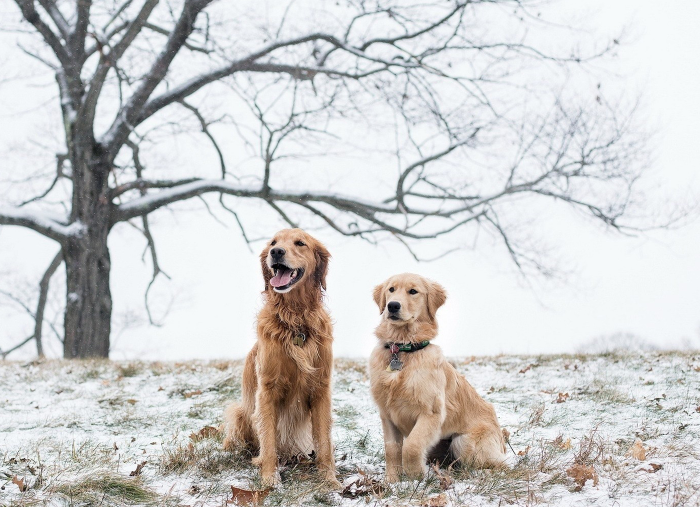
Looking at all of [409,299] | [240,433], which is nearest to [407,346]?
[409,299]

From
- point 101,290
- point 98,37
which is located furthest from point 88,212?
point 98,37

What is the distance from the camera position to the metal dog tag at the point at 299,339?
169 inches

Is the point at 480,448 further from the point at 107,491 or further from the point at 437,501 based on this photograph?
the point at 107,491

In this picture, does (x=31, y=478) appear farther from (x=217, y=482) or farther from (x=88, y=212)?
(x=88, y=212)

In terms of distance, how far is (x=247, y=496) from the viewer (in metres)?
3.65

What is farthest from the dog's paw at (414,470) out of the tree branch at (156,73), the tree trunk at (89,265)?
the tree branch at (156,73)

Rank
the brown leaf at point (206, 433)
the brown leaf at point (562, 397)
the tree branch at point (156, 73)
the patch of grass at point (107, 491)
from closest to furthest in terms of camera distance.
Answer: the patch of grass at point (107, 491) → the brown leaf at point (206, 433) → the brown leaf at point (562, 397) → the tree branch at point (156, 73)

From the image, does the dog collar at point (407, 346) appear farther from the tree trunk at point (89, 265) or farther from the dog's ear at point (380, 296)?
the tree trunk at point (89, 265)

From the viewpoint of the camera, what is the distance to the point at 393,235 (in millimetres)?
12211

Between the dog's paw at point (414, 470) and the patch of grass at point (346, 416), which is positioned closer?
the dog's paw at point (414, 470)

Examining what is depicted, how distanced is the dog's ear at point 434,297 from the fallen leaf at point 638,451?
1.53m

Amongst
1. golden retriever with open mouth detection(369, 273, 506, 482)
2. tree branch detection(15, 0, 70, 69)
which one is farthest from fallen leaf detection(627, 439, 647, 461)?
tree branch detection(15, 0, 70, 69)

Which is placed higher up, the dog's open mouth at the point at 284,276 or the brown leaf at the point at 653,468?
the dog's open mouth at the point at 284,276

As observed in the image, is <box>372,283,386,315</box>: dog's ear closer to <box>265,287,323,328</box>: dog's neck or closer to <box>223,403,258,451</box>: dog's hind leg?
<box>265,287,323,328</box>: dog's neck
